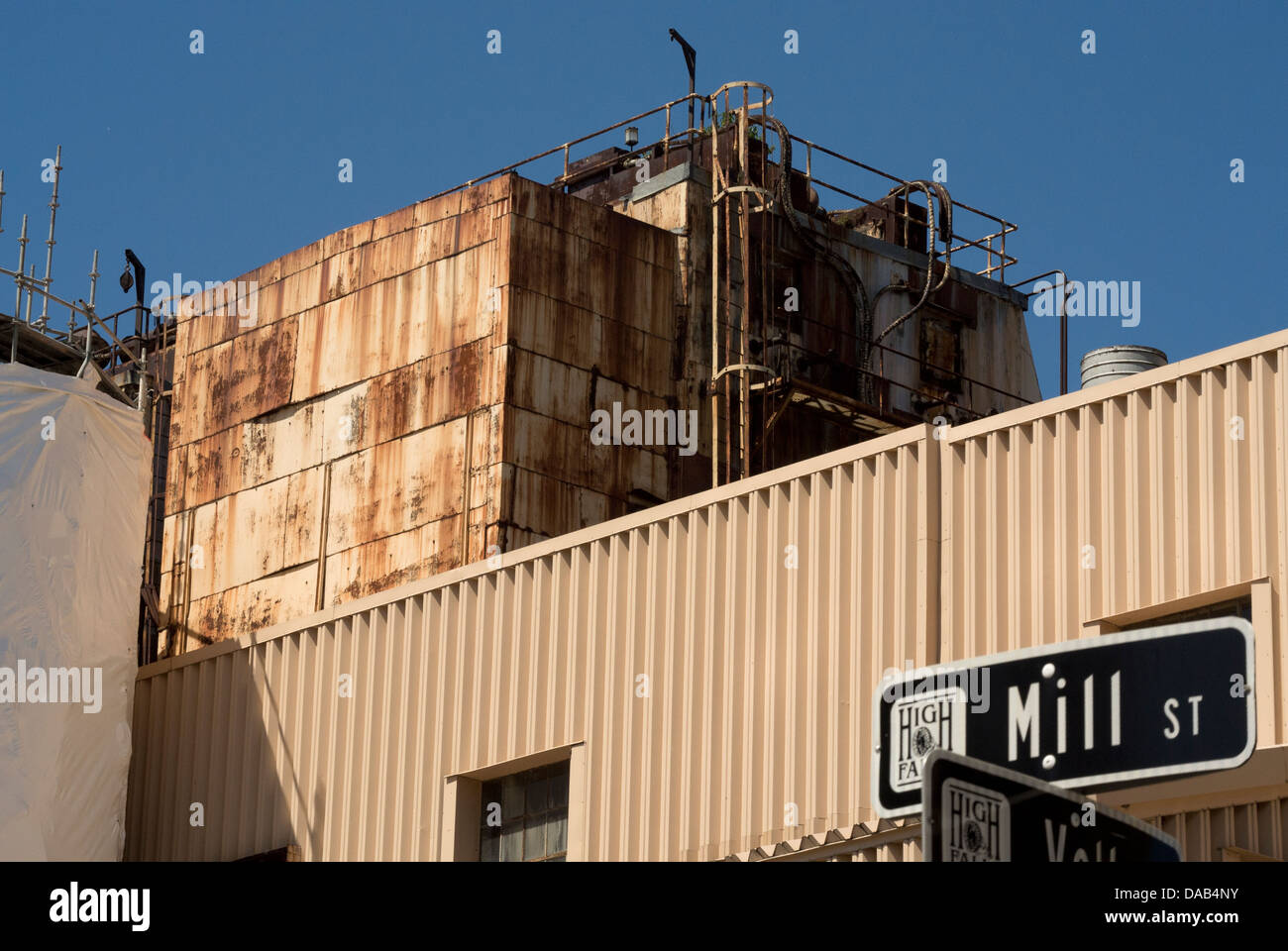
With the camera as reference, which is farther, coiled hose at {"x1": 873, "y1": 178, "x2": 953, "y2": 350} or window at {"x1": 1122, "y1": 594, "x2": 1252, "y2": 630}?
coiled hose at {"x1": 873, "y1": 178, "x2": 953, "y2": 350}

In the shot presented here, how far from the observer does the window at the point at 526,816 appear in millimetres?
19938

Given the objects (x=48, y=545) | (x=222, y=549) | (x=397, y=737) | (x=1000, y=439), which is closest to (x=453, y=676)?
(x=397, y=737)

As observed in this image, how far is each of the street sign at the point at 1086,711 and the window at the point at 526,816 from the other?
14.3 meters

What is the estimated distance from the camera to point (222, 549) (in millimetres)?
29312

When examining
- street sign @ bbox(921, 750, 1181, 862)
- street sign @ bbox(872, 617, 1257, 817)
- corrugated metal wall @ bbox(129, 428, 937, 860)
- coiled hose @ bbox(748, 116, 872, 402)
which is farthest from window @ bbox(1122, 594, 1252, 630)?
coiled hose @ bbox(748, 116, 872, 402)

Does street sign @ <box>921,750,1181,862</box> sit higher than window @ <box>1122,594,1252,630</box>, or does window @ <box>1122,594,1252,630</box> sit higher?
window @ <box>1122,594,1252,630</box>

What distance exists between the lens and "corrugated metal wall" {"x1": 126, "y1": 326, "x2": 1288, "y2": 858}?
16016 mm

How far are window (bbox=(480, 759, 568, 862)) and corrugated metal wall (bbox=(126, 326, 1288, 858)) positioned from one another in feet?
1.41

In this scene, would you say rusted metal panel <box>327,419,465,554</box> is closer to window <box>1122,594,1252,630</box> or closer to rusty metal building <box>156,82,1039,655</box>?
rusty metal building <box>156,82,1039,655</box>

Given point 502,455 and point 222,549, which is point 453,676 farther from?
point 222,549

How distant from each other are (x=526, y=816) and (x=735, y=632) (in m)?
3.31

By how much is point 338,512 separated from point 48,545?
571 centimetres

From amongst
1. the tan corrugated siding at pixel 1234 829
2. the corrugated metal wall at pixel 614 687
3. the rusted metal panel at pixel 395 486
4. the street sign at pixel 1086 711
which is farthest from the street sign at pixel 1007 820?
the rusted metal panel at pixel 395 486
